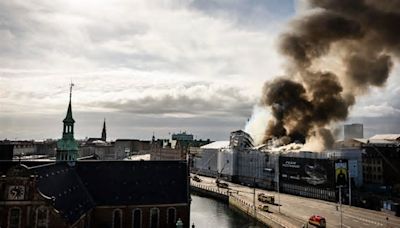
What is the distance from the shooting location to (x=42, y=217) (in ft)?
127

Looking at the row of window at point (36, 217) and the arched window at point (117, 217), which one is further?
the arched window at point (117, 217)

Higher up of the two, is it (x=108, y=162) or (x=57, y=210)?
(x=108, y=162)

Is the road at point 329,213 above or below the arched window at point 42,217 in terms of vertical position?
below

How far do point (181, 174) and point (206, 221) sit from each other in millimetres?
18159

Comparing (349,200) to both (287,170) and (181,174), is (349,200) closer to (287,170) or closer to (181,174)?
(287,170)

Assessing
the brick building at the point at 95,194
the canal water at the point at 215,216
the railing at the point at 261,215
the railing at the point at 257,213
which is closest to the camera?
the brick building at the point at 95,194

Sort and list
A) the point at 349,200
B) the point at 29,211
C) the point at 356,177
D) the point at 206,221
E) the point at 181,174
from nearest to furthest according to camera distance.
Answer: the point at 29,211 → the point at 181,174 → the point at 206,221 → the point at 349,200 → the point at 356,177

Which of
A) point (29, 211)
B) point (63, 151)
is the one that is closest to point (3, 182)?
point (29, 211)

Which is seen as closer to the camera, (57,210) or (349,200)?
(57,210)

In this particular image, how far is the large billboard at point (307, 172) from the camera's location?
8894 cm

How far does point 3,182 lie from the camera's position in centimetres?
3897

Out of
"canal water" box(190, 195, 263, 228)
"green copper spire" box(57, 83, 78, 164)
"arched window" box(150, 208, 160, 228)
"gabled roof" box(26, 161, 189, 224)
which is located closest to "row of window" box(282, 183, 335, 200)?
"canal water" box(190, 195, 263, 228)

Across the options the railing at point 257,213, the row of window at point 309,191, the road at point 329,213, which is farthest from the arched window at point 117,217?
the row of window at point 309,191

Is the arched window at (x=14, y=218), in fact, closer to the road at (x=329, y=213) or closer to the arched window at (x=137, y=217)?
the arched window at (x=137, y=217)
